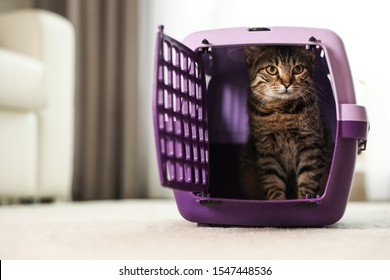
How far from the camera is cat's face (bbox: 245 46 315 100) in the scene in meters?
1.28

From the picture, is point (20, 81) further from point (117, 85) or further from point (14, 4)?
point (14, 4)

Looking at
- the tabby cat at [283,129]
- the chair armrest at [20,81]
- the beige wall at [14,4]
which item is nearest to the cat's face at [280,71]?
the tabby cat at [283,129]

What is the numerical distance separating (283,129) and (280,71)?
0.45 feet

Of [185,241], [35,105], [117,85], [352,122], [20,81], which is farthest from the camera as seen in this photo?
[117,85]

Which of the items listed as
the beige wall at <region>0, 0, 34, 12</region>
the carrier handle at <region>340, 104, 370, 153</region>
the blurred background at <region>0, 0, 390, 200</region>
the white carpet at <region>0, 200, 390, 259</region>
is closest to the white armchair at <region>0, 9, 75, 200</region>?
the blurred background at <region>0, 0, 390, 200</region>

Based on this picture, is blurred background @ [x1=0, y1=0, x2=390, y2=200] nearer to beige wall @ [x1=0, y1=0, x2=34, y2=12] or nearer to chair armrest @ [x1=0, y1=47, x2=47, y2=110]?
beige wall @ [x1=0, y1=0, x2=34, y2=12]

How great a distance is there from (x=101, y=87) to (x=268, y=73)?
69.2 inches

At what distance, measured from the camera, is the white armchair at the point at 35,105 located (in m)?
2.04

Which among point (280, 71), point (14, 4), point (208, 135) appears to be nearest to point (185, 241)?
point (208, 135)

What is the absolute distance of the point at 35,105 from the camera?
212 centimetres

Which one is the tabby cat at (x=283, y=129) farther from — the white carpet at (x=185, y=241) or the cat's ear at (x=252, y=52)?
Result: the white carpet at (x=185, y=241)

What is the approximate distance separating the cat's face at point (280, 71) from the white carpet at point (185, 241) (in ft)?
1.07

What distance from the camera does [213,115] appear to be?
4.40ft
